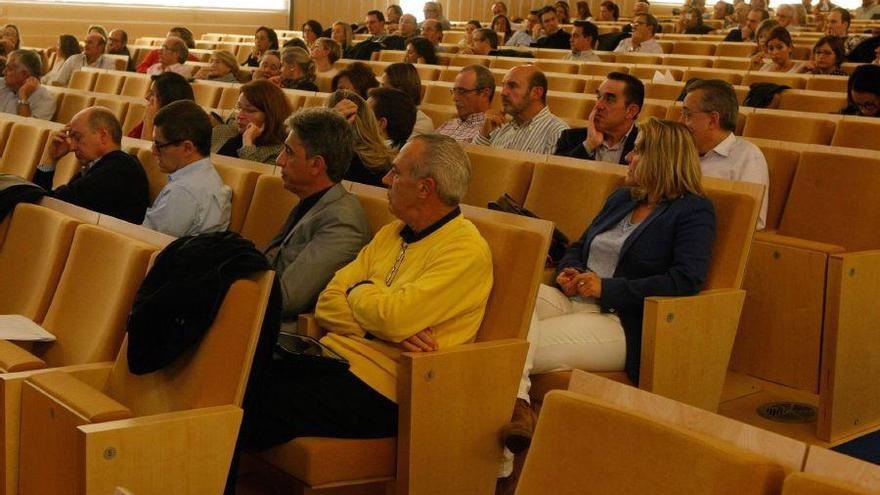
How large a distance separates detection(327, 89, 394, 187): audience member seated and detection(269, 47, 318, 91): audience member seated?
103 inches

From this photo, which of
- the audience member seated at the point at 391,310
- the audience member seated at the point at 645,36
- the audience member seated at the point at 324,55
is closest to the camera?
the audience member seated at the point at 391,310

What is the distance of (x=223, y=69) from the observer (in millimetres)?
7312

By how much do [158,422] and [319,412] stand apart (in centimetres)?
48

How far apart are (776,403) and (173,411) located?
201cm

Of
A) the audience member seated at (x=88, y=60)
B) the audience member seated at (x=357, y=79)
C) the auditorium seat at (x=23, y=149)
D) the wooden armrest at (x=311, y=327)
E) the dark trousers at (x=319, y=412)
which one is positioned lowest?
the dark trousers at (x=319, y=412)

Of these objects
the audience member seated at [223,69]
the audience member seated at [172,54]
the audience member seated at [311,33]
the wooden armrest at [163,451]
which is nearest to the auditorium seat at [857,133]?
the wooden armrest at [163,451]

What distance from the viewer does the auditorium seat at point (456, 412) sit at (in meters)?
2.47

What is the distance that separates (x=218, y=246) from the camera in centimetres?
235

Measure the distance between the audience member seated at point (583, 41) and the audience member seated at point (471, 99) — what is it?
423 centimetres

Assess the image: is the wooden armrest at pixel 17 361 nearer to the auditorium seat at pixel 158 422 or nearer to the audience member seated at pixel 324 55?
the auditorium seat at pixel 158 422

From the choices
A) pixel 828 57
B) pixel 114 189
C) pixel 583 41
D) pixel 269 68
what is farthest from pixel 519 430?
pixel 583 41

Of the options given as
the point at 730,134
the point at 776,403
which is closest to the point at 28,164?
the point at 730,134

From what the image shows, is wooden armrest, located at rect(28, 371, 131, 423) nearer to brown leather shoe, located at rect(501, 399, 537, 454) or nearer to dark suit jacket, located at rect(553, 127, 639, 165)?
brown leather shoe, located at rect(501, 399, 537, 454)

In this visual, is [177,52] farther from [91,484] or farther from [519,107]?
[91,484]
